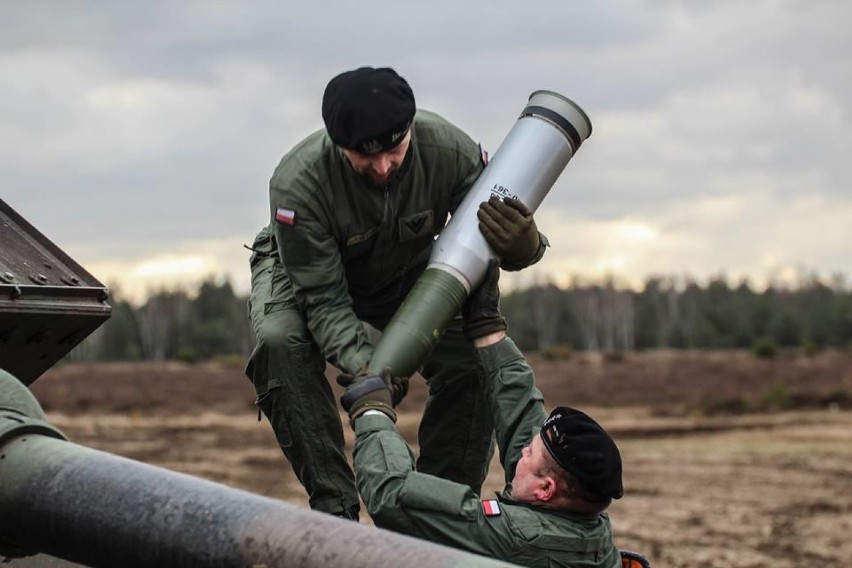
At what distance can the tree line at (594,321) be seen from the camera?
90.8 metres

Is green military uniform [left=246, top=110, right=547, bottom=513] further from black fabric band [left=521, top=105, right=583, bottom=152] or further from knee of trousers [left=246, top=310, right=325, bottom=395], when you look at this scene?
black fabric band [left=521, top=105, right=583, bottom=152]

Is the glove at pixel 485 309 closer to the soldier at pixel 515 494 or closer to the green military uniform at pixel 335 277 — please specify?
the green military uniform at pixel 335 277

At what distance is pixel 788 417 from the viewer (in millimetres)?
40500

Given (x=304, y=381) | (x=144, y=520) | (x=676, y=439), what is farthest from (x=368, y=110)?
(x=676, y=439)

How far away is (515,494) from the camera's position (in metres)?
5.13

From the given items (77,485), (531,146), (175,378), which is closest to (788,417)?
(175,378)

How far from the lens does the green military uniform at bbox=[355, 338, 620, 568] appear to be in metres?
4.75

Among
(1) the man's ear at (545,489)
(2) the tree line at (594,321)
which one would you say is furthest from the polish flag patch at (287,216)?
(2) the tree line at (594,321)

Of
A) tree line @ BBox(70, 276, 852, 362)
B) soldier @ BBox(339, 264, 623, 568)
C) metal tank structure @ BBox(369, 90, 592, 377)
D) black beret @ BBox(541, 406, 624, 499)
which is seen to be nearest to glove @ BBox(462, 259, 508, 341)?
metal tank structure @ BBox(369, 90, 592, 377)

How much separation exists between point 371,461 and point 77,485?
5.50 feet

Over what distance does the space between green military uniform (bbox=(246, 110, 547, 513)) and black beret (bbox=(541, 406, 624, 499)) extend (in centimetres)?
76

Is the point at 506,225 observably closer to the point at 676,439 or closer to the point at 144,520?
the point at 144,520

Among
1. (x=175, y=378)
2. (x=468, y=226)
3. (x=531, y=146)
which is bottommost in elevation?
(x=175, y=378)

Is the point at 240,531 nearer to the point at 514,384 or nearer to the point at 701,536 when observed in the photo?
the point at 514,384
